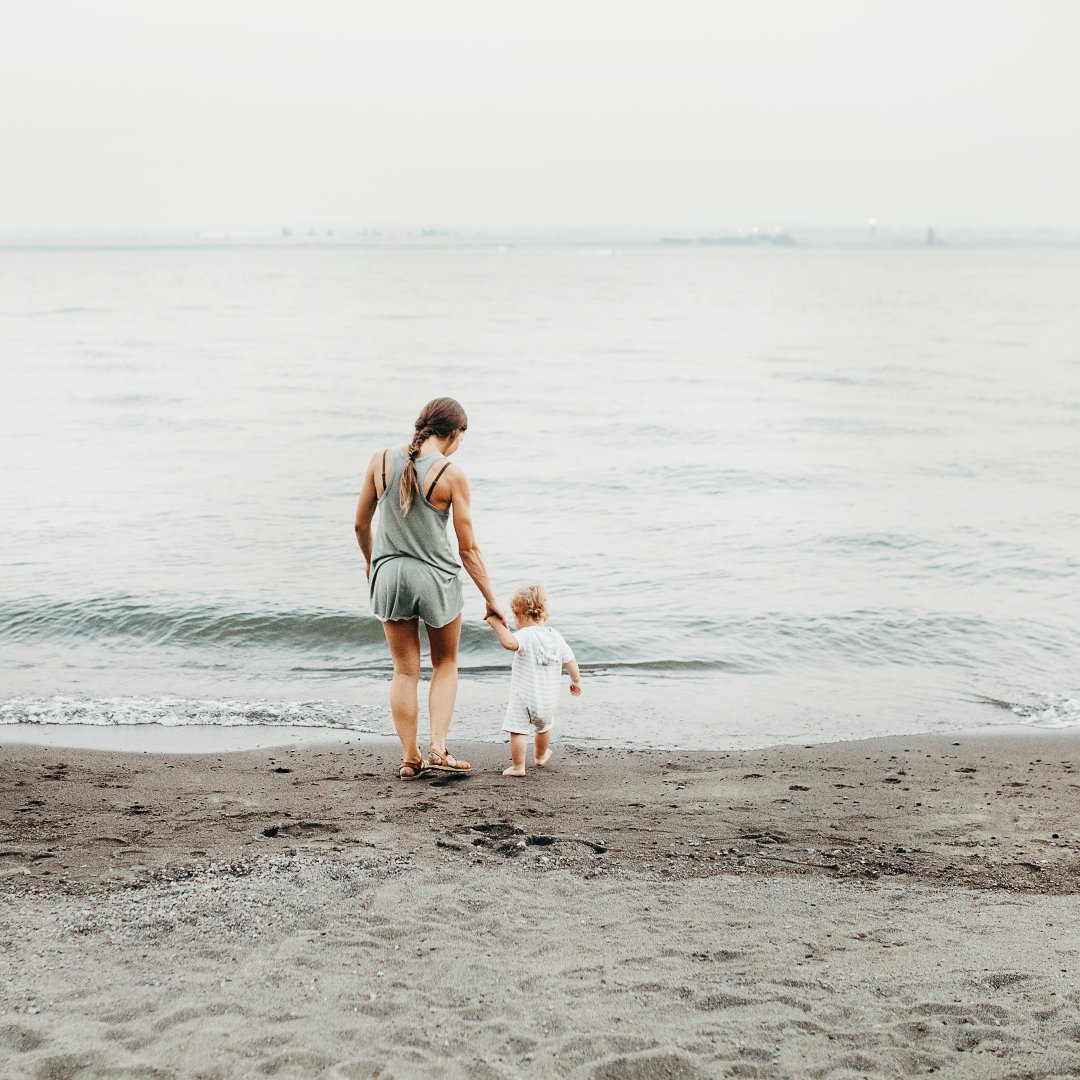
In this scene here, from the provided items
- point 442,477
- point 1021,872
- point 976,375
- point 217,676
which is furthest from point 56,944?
point 976,375

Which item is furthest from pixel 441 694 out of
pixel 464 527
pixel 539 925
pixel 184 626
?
pixel 184 626

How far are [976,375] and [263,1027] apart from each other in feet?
107

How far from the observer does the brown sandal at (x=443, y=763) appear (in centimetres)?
587

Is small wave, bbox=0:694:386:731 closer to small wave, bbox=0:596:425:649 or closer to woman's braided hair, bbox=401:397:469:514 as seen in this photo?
small wave, bbox=0:596:425:649

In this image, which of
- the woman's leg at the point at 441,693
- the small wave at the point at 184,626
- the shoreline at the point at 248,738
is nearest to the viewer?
the woman's leg at the point at 441,693

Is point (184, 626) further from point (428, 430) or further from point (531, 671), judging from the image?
point (428, 430)

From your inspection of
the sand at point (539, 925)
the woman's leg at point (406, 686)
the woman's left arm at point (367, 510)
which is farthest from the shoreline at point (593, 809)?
the woman's left arm at point (367, 510)

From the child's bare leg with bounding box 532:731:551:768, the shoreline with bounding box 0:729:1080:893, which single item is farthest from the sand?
the child's bare leg with bounding box 532:731:551:768

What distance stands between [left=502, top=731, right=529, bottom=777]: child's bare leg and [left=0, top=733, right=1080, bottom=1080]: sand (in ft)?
0.52

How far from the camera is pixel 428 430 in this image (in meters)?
5.29

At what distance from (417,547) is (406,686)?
2.63 ft

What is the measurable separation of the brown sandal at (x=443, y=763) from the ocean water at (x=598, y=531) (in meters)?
1.37

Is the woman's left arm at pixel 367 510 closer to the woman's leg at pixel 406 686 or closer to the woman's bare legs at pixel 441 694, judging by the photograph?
the woman's leg at pixel 406 686

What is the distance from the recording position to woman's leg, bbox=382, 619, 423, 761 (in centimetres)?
564
